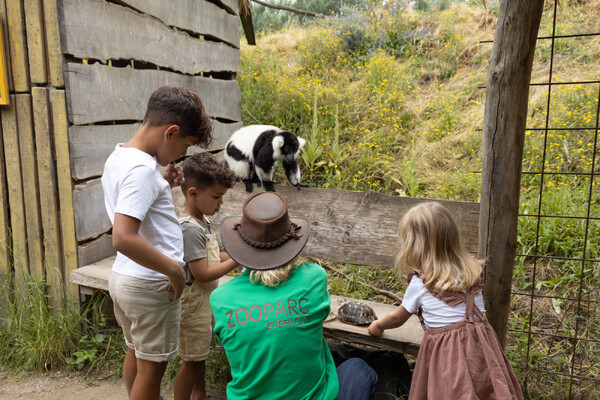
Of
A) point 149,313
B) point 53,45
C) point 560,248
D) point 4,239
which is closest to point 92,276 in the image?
point 4,239

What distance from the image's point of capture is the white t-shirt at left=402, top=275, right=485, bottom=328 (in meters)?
2.13

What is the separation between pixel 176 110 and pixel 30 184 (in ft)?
6.58

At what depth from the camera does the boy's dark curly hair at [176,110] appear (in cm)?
208

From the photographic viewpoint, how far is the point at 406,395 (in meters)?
2.72

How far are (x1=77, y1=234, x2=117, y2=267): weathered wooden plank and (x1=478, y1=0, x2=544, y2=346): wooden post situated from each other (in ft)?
9.33

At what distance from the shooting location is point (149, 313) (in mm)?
2217

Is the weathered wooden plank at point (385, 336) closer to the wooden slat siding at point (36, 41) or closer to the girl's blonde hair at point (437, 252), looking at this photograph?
the girl's blonde hair at point (437, 252)

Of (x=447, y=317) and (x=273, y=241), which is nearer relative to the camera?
(x=273, y=241)

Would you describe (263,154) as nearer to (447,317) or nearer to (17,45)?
(17,45)

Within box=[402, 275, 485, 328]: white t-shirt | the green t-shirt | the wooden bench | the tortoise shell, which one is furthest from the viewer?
the wooden bench

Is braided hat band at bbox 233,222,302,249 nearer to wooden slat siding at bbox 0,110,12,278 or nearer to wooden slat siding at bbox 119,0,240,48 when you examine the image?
wooden slat siding at bbox 0,110,12,278

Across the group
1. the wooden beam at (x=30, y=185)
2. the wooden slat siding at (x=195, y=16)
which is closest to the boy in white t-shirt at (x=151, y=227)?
the wooden beam at (x=30, y=185)

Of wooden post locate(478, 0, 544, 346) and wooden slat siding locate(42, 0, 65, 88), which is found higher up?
wooden slat siding locate(42, 0, 65, 88)

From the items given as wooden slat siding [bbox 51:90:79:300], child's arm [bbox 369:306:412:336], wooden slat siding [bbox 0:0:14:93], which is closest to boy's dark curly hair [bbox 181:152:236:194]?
child's arm [bbox 369:306:412:336]
